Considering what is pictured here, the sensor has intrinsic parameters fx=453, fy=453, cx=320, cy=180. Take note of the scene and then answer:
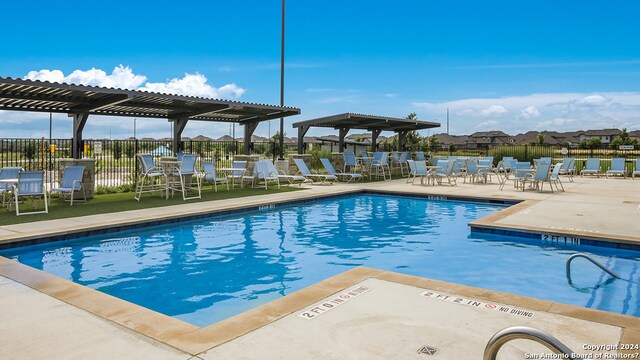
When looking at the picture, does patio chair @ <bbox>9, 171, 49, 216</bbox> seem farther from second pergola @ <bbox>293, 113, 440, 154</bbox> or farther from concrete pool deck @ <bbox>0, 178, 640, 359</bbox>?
second pergola @ <bbox>293, 113, 440, 154</bbox>

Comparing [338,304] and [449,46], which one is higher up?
[449,46]

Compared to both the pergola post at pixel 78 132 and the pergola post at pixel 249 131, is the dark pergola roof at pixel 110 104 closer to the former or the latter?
the pergola post at pixel 78 132

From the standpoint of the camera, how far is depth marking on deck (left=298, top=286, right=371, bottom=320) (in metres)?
3.36

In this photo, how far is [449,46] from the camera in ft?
85.0

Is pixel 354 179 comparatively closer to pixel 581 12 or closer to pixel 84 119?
pixel 84 119

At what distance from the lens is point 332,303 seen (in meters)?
3.61

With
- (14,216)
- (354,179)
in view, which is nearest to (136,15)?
(354,179)

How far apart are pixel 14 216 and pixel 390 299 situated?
7.45m

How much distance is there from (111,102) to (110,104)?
176 mm

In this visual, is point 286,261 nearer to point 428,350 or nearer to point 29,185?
point 428,350

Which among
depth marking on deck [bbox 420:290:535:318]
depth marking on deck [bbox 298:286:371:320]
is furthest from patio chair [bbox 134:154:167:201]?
depth marking on deck [bbox 420:290:535:318]

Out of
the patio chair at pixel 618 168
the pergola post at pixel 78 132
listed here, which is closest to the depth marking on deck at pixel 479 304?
the pergola post at pixel 78 132

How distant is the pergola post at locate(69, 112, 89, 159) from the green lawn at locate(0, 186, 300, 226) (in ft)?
3.80

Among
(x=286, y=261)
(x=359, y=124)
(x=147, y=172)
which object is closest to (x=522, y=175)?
(x=359, y=124)
